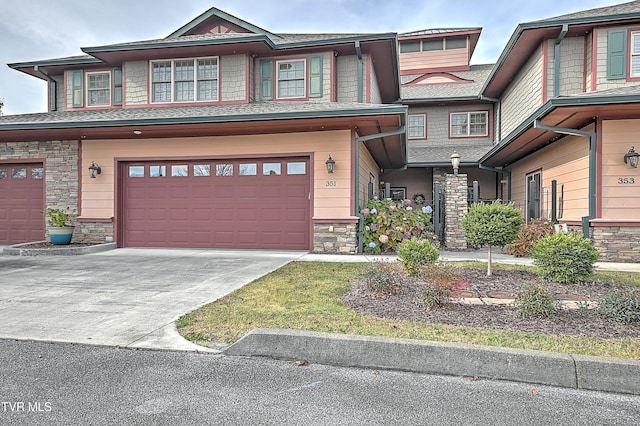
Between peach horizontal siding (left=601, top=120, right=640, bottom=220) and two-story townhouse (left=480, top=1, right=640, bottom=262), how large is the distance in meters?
0.02

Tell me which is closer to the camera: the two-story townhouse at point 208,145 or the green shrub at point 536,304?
the green shrub at point 536,304

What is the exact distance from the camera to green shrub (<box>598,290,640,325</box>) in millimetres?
3959

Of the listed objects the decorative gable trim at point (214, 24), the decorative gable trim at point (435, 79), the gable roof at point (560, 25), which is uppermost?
the decorative gable trim at point (435, 79)

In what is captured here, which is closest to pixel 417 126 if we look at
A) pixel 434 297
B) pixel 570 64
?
pixel 570 64

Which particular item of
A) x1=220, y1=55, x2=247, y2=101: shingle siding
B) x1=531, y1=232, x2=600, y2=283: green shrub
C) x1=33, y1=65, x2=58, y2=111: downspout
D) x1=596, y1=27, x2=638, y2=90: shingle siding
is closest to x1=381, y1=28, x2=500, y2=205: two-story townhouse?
x1=596, y1=27, x2=638, y2=90: shingle siding

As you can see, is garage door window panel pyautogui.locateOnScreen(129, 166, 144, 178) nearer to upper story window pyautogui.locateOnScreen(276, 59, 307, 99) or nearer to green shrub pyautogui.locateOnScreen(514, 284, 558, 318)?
upper story window pyautogui.locateOnScreen(276, 59, 307, 99)

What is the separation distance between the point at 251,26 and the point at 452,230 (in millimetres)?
8770

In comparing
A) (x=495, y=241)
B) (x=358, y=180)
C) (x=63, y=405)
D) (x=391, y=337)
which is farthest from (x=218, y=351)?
(x=358, y=180)

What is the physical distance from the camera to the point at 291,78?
12000mm

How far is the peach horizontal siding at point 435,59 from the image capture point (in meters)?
21.0

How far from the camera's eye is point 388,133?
1034cm

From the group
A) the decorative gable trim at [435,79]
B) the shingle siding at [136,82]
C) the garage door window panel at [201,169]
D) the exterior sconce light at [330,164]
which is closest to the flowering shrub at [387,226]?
the exterior sconce light at [330,164]

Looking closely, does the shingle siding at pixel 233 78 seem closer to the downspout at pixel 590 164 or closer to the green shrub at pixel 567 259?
the downspout at pixel 590 164

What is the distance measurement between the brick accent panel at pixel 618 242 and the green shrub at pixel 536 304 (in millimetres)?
5856
